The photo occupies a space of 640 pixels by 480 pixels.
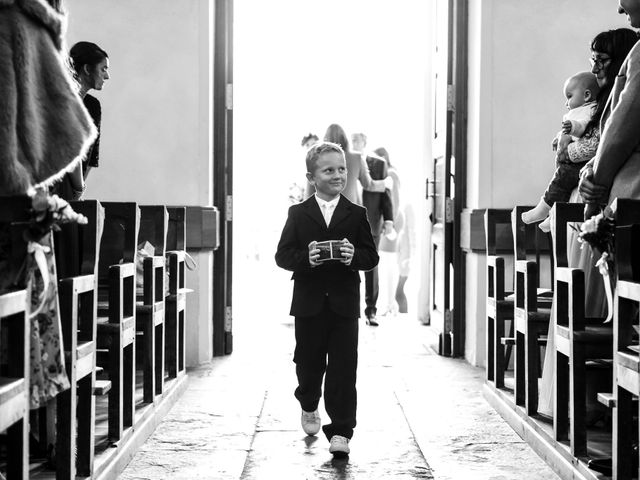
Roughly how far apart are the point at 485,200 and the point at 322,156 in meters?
2.80

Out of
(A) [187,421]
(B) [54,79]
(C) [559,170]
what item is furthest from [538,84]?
(B) [54,79]

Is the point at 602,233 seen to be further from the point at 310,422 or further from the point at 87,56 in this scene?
the point at 87,56

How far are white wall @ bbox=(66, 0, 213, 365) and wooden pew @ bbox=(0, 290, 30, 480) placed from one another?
166 inches

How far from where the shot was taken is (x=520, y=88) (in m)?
6.75

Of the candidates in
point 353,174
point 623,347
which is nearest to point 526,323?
point 623,347

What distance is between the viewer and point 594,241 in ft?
10.3

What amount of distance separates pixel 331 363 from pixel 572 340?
1.06 m

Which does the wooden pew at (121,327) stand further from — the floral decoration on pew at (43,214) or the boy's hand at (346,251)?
the floral decoration on pew at (43,214)

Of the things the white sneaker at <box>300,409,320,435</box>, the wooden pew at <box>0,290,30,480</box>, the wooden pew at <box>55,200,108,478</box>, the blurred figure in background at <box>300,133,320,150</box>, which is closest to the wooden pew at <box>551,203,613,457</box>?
the white sneaker at <box>300,409,320,435</box>

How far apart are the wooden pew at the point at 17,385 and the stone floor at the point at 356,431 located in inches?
50.4

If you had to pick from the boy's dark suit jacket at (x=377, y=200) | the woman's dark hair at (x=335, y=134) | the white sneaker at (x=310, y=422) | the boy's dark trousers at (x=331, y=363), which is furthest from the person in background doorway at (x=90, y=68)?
the boy's dark suit jacket at (x=377, y=200)

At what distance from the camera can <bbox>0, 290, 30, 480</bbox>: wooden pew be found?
247 cm

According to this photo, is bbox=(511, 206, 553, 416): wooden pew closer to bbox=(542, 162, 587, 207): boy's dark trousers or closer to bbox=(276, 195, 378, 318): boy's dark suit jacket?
bbox=(542, 162, 587, 207): boy's dark trousers

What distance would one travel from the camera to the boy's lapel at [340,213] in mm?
4211
